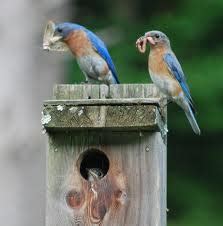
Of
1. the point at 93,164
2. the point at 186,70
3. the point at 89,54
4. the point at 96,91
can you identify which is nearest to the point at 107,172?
the point at 93,164

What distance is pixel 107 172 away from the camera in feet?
15.1

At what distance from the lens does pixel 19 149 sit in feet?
27.5

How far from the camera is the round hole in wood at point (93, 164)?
4574mm

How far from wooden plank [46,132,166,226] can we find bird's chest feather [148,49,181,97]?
195cm

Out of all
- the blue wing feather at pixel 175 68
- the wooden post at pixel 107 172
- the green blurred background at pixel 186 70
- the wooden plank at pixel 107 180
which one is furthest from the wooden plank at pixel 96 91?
the green blurred background at pixel 186 70

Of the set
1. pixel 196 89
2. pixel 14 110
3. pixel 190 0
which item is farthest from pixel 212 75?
pixel 14 110

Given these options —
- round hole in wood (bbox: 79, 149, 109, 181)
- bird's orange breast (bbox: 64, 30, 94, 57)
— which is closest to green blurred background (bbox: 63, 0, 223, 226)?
bird's orange breast (bbox: 64, 30, 94, 57)

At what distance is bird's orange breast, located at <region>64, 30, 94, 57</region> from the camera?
6051 mm

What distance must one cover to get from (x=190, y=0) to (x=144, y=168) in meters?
5.26

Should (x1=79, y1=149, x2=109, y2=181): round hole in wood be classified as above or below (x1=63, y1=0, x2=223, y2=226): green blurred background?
below

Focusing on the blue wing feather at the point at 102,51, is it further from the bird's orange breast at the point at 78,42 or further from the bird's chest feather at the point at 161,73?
the bird's chest feather at the point at 161,73

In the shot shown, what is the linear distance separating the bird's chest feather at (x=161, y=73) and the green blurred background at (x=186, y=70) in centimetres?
215

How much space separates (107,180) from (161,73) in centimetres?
204

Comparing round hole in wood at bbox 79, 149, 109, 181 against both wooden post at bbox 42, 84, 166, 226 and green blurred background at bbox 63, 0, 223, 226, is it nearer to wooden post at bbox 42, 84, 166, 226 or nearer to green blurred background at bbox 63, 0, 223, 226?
wooden post at bbox 42, 84, 166, 226
